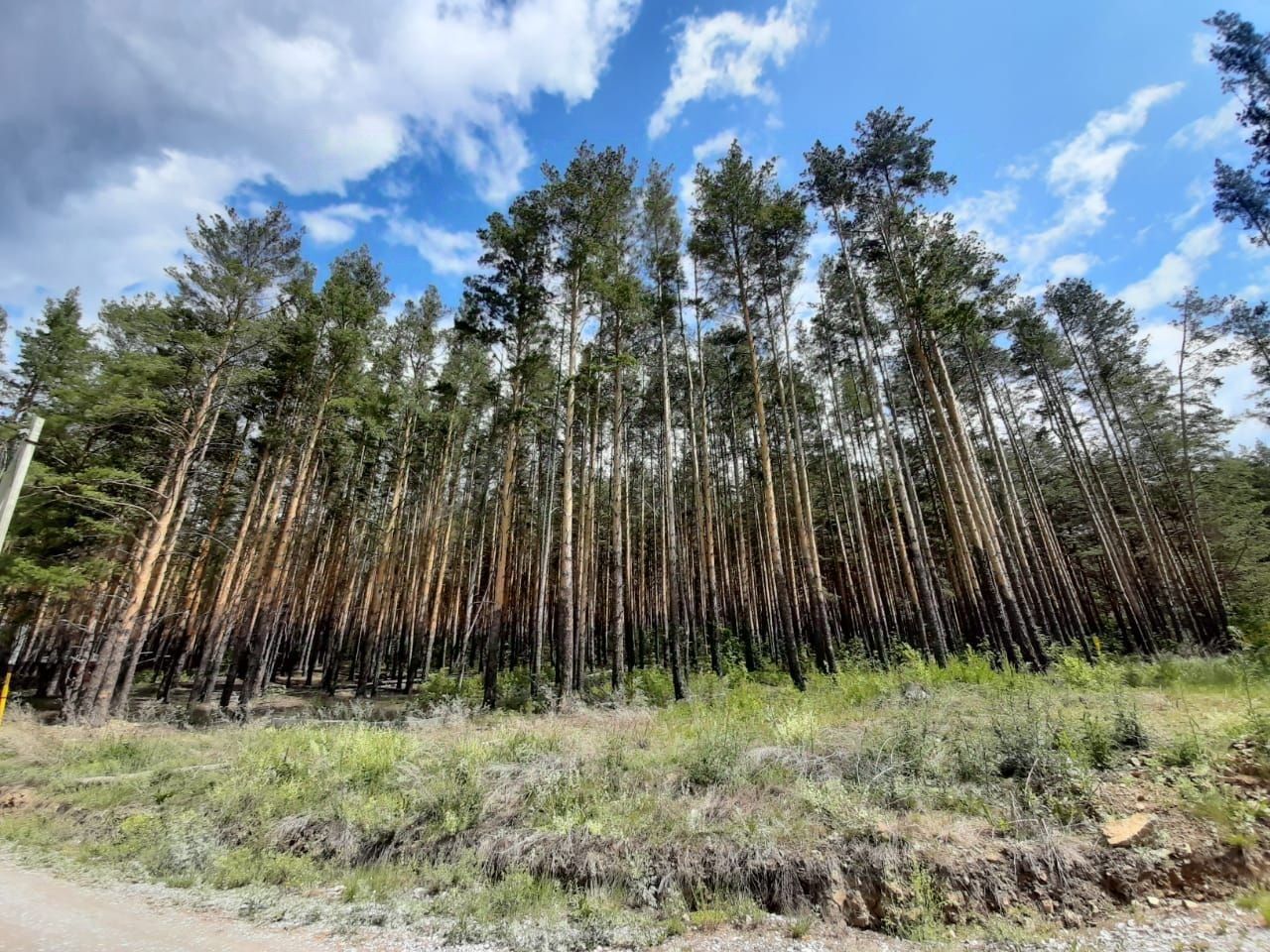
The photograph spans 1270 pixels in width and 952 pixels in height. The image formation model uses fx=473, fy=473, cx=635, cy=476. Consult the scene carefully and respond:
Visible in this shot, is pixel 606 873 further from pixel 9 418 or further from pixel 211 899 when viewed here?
pixel 9 418

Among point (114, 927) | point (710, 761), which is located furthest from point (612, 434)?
point (114, 927)

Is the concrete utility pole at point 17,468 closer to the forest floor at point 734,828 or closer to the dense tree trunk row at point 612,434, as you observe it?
the forest floor at point 734,828

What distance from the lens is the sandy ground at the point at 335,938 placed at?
325 centimetres

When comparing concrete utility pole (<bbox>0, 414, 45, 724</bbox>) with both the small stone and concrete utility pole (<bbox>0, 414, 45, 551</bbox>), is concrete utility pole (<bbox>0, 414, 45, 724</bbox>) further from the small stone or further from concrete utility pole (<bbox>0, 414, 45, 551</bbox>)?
the small stone

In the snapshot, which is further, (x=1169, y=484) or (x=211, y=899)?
(x=1169, y=484)

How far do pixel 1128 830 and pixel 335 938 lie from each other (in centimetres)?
659

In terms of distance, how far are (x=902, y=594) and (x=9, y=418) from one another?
1388 inches

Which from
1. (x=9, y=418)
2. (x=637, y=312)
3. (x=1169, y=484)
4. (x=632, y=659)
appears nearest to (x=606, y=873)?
(x=637, y=312)

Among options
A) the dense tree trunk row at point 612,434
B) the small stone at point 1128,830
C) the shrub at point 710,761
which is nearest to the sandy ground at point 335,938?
the small stone at point 1128,830

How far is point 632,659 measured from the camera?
23.5 meters

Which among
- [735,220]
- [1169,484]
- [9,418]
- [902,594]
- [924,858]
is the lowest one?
[924,858]

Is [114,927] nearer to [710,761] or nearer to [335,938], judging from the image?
[335,938]

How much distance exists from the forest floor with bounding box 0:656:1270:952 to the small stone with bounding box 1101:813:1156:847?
0.05 feet

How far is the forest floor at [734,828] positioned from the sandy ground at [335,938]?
38 mm
